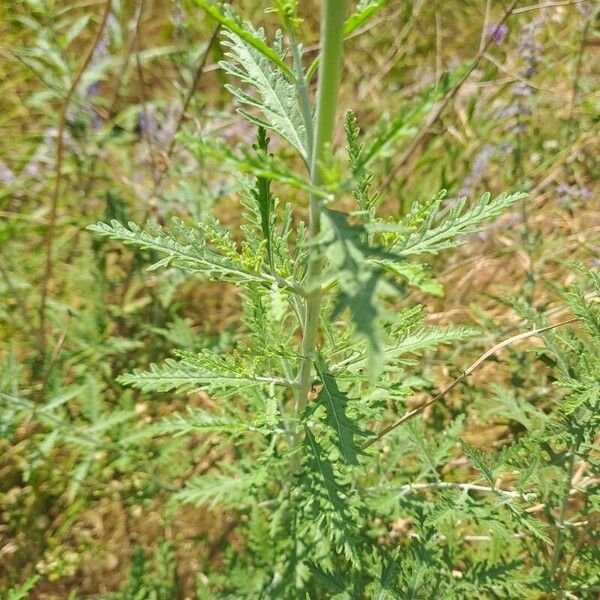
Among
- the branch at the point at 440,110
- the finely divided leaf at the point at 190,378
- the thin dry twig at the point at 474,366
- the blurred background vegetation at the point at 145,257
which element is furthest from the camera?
the blurred background vegetation at the point at 145,257

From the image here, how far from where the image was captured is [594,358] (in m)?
1.37

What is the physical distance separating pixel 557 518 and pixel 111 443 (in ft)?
5.04

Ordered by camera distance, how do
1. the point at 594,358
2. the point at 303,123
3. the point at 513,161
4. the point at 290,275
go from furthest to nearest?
the point at 513,161, the point at 594,358, the point at 290,275, the point at 303,123

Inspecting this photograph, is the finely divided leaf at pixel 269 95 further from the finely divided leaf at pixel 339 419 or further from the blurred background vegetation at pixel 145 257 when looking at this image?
the blurred background vegetation at pixel 145 257

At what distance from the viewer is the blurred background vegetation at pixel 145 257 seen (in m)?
2.16

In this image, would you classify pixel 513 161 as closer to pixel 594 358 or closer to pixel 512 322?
pixel 512 322

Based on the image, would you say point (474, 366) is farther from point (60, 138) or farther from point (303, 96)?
point (60, 138)

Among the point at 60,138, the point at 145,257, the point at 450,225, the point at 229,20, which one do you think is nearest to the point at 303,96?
the point at 229,20

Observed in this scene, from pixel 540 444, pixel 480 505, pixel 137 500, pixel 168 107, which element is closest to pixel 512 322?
pixel 540 444

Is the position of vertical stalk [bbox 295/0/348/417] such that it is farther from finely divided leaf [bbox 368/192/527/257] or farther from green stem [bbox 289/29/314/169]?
finely divided leaf [bbox 368/192/527/257]

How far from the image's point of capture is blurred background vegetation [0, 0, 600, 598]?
216cm

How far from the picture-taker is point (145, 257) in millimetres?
2430

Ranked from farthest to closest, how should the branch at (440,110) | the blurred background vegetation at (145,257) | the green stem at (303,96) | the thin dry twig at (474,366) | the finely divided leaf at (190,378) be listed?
the blurred background vegetation at (145,257) → the branch at (440,110) → the thin dry twig at (474,366) → the finely divided leaf at (190,378) → the green stem at (303,96)

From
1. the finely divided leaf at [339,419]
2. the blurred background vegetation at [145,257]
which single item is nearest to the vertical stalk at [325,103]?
the finely divided leaf at [339,419]
